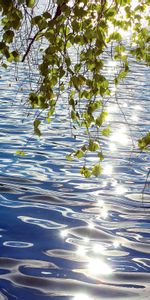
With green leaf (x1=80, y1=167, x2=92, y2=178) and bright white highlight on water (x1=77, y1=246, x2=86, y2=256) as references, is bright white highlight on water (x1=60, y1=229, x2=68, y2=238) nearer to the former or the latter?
bright white highlight on water (x1=77, y1=246, x2=86, y2=256)

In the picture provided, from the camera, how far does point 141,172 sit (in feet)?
50.1

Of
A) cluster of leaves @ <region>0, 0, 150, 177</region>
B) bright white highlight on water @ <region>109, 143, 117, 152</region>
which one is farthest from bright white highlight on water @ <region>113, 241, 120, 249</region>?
bright white highlight on water @ <region>109, 143, 117, 152</region>

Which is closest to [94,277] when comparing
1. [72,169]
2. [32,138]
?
[72,169]

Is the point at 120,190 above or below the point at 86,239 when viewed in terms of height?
above

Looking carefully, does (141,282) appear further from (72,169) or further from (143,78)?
(143,78)

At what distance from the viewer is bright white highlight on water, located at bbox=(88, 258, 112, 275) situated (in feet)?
26.9

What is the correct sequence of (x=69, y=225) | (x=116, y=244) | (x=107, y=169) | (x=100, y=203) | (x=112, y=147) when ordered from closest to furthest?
(x=116, y=244), (x=69, y=225), (x=100, y=203), (x=107, y=169), (x=112, y=147)

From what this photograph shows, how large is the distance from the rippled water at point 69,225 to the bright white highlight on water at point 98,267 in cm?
1

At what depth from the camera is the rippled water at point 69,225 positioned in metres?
7.68

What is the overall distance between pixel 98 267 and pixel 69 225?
2128mm

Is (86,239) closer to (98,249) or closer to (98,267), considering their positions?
(98,249)

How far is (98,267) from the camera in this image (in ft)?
27.5

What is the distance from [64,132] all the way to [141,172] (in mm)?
6250

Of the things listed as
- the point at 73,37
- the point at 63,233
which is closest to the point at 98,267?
the point at 63,233
